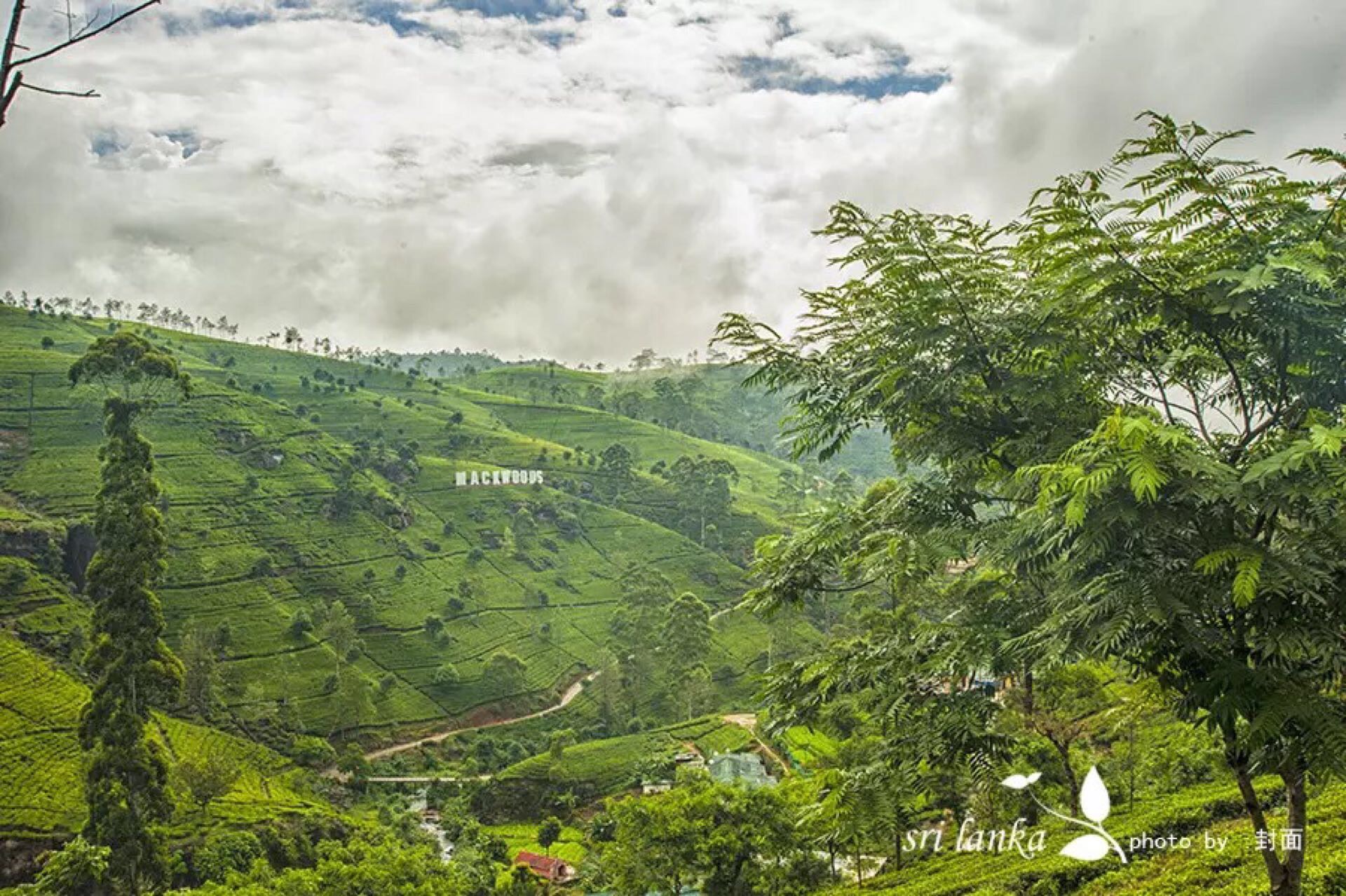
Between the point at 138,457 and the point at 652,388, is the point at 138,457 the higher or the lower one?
the lower one

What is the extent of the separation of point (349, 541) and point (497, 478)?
75.1ft

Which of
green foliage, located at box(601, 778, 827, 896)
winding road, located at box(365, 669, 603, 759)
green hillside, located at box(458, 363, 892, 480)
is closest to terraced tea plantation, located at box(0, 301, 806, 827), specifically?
winding road, located at box(365, 669, 603, 759)

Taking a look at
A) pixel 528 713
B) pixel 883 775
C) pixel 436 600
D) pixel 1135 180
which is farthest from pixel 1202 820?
pixel 436 600

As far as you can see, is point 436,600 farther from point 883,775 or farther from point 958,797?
point 883,775

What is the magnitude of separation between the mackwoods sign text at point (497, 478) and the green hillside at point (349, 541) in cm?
172

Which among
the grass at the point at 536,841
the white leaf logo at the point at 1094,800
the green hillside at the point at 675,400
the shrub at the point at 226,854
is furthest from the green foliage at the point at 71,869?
the green hillside at the point at 675,400

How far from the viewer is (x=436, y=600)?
7388cm

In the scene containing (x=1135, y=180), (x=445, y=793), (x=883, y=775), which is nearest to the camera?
(x=1135, y=180)

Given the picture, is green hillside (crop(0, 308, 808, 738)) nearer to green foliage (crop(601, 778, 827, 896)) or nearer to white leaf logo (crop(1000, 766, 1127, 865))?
green foliage (crop(601, 778, 827, 896))

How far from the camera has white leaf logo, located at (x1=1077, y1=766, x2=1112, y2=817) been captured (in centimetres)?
Result: 611

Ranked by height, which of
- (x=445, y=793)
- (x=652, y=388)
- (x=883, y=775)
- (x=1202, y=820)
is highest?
(x=652, y=388)

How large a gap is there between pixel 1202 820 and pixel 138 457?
45.1 metres

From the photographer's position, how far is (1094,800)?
622cm

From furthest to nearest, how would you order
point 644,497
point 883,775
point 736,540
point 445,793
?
point 644,497 → point 736,540 → point 445,793 → point 883,775
